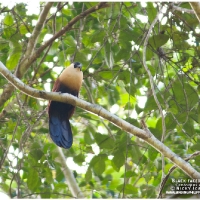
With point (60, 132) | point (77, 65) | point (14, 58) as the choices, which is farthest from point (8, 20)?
point (60, 132)

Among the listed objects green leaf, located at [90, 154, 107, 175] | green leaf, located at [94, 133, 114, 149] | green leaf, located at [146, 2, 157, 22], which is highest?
green leaf, located at [146, 2, 157, 22]

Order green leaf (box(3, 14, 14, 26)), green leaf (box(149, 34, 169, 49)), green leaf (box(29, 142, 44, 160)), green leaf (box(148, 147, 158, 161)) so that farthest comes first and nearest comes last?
green leaf (box(3, 14, 14, 26)) < green leaf (box(29, 142, 44, 160)) < green leaf (box(148, 147, 158, 161)) < green leaf (box(149, 34, 169, 49))

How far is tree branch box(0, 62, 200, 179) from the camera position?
2202 millimetres

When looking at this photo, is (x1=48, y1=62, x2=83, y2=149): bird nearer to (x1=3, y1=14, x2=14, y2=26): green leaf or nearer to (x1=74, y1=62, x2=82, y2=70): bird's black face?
(x1=74, y1=62, x2=82, y2=70): bird's black face

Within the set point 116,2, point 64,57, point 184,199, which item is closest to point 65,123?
point 64,57

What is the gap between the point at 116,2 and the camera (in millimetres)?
3094

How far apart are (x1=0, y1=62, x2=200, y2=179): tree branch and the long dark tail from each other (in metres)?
0.69

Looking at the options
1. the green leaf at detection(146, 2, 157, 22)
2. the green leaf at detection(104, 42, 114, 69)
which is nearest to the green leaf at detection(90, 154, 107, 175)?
the green leaf at detection(104, 42, 114, 69)

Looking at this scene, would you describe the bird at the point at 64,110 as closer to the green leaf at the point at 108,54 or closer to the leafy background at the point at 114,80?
the leafy background at the point at 114,80

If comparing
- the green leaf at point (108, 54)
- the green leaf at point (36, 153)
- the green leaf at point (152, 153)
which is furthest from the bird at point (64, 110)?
the green leaf at point (152, 153)

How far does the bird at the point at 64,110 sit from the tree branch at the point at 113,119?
711 millimetres

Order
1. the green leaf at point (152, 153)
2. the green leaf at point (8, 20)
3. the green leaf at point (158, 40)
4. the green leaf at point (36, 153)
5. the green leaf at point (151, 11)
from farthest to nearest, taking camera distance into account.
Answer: the green leaf at point (8, 20), the green leaf at point (36, 153), the green leaf at point (152, 153), the green leaf at point (151, 11), the green leaf at point (158, 40)

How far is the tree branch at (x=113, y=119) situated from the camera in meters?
2.20

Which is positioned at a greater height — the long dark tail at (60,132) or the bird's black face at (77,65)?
the bird's black face at (77,65)
